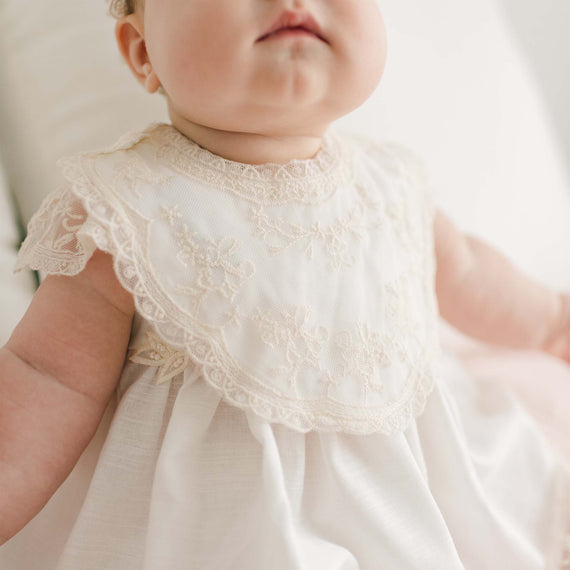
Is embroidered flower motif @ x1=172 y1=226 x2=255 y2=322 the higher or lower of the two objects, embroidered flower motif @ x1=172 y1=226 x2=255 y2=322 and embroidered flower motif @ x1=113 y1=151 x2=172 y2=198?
the lower

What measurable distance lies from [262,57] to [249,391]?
0.27 metres

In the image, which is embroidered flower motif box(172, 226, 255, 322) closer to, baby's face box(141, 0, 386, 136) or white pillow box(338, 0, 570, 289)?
baby's face box(141, 0, 386, 136)

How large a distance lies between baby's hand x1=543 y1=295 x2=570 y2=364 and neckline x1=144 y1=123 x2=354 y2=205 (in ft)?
1.35

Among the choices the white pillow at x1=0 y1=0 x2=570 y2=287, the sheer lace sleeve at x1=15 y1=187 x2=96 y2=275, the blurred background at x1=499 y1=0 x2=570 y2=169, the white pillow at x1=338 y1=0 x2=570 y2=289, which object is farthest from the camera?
the blurred background at x1=499 y1=0 x2=570 y2=169

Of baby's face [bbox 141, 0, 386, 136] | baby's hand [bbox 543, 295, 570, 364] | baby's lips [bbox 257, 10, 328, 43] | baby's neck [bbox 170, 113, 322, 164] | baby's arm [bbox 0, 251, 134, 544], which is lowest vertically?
baby's hand [bbox 543, 295, 570, 364]

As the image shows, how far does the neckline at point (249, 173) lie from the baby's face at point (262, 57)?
0.11 feet

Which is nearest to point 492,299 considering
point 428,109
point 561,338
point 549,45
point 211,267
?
point 561,338

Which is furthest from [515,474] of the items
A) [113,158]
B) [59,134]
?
[59,134]

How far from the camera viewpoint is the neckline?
1.98 ft

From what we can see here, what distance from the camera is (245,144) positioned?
2.03 ft

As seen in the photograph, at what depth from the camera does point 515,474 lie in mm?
723

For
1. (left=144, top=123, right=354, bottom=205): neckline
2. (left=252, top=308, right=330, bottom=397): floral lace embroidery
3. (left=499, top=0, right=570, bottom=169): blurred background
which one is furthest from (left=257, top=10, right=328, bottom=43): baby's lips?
(left=499, top=0, right=570, bottom=169): blurred background

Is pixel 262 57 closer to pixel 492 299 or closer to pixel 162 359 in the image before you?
pixel 162 359

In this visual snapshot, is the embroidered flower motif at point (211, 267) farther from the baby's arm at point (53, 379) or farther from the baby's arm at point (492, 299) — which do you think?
the baby's arm at point (492, 299)
